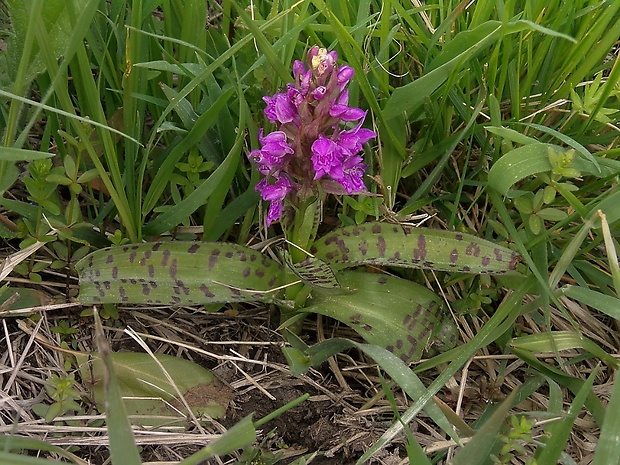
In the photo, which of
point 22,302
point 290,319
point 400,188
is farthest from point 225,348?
point 400,188

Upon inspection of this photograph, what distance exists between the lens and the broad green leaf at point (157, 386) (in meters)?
A: 1.34

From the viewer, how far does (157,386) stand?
136 centimetres

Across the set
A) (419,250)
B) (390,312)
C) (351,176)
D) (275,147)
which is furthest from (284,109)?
(390,312)

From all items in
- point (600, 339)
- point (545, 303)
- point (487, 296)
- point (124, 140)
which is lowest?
point (600, 339)

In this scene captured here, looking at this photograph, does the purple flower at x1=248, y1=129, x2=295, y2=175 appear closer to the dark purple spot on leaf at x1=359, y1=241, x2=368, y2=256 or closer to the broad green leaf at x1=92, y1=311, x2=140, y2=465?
the dark purple spot on leaf at x1=359, y1=241, x2=368, y2=256

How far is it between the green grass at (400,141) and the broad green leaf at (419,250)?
Result: 8 cm

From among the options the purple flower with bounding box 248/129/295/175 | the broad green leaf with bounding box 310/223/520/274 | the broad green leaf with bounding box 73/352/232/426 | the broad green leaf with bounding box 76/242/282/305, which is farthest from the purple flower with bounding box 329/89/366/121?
the broad green leaf with bounding box 73/352/232/426

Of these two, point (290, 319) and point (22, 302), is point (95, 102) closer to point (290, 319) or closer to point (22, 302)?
point (22, 302)

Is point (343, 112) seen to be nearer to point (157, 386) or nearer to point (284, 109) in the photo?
point (284, 109)

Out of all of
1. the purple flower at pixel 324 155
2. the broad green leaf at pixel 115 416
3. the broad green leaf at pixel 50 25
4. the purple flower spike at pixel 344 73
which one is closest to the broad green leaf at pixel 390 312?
the purple flower at pixel 324 155

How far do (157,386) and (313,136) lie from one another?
682 millimetres

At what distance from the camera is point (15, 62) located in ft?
4.16

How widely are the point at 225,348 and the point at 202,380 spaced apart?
11 cm

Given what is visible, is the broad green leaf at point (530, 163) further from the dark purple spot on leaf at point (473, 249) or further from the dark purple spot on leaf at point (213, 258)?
the dark purple spot on leaf at point (213, 258)
